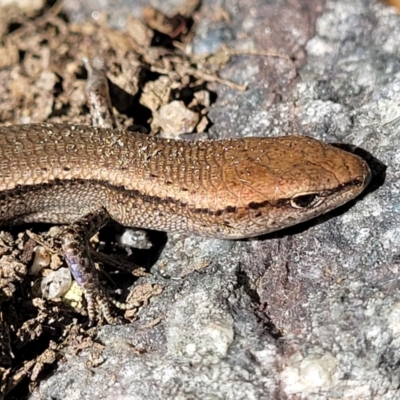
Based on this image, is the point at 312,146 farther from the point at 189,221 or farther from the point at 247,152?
the point at 189,221

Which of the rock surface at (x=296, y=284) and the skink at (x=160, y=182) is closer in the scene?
the rock surface at (x=296, y=284)

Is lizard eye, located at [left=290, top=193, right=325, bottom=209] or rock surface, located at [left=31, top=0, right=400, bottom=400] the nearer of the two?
rock surface, located at [left=31, top=0, right=400, bottom=400]

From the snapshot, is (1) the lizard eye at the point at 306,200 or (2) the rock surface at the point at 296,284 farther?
(1) the lizard eye at the point at 306,200

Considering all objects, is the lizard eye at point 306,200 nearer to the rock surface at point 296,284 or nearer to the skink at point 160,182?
the skink at point 160,182

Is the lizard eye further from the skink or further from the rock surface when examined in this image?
the rock surface

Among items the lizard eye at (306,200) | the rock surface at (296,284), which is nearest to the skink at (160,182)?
the lizard eye at (306,200)

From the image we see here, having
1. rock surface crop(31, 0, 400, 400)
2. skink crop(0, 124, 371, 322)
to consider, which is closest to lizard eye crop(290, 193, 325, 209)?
skink crop(0, 124, 371, 322)

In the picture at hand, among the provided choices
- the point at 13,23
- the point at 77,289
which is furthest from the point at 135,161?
the point at 13,23
